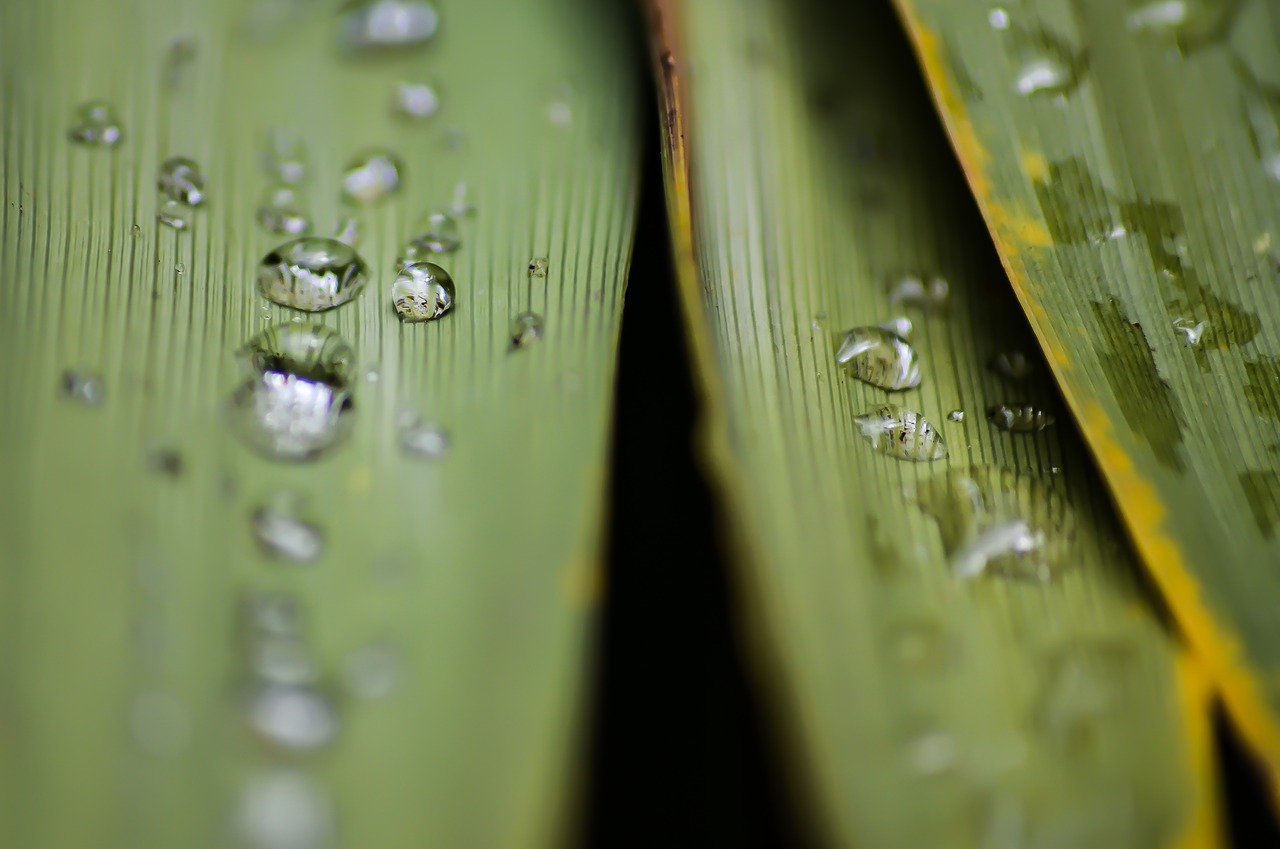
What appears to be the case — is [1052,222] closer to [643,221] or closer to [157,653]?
[643,221]

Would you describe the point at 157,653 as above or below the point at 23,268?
below

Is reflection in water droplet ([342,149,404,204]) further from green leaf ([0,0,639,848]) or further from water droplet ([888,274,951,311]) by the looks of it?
water droplet ([888,274,951,311])

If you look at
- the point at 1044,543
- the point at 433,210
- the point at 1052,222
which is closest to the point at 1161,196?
the point at 1052,222

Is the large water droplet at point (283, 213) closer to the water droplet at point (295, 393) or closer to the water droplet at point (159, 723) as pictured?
the water droplet at point (295, 393)

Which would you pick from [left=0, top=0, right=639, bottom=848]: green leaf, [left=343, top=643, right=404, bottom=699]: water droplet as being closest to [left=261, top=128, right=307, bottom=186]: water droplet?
[left=0, top=0, right=639, bottom=848]: green leaf

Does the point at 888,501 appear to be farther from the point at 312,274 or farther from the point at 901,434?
the point at 312,274

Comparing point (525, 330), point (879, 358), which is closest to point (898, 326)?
point (879, 358)
